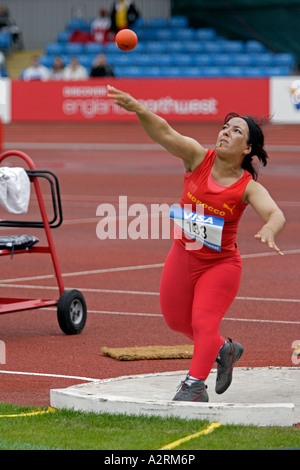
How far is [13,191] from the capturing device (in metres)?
8.95

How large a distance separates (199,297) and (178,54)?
32981 mm

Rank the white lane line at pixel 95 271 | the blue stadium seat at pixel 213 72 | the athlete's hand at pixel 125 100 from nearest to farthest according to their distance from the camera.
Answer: the athlete's hand at pixel 125 100
the white lane line at pixel 95 271
the blue stadium seat at pixel 213 72

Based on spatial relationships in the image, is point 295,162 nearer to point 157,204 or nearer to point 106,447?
point 157,204

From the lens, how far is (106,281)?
39.6 feet

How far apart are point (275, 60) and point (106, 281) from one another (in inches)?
1008

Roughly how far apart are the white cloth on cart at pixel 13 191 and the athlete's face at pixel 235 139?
2841 mm

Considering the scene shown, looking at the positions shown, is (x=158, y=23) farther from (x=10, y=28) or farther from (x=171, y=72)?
(x=10, y=28)

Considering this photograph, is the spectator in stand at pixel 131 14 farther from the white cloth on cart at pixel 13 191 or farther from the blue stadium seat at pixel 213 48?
the white cloth on cart at pixel 13 191

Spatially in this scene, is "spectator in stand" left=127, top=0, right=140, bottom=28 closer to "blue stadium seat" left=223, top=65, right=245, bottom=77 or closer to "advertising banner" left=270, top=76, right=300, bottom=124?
"blue stadium seat" left=223, top=65, right=245, bottom=77

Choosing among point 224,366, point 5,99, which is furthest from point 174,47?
point 224,366

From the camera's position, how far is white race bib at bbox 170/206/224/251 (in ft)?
21.2

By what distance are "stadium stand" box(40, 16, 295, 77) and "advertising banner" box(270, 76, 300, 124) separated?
2446 mm

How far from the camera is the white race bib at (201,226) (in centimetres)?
645

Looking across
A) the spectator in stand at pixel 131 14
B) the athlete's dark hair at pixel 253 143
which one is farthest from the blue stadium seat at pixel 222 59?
the athlete's dark hair at pixel 253 143
